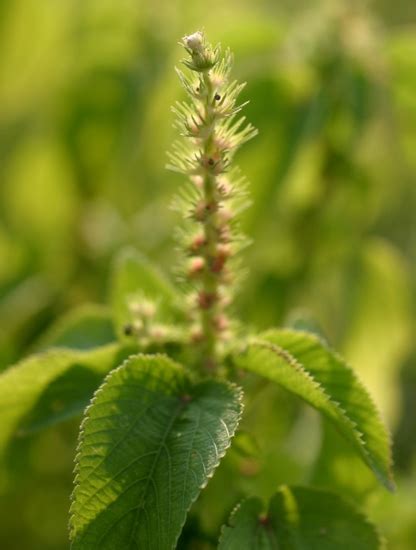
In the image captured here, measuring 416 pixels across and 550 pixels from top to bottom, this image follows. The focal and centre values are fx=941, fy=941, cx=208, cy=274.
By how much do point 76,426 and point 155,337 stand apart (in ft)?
1.57

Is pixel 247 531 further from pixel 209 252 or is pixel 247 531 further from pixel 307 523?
pixel 209 252

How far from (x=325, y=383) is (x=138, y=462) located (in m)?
0.18

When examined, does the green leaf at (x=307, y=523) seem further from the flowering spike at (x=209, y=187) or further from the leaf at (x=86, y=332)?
the leaf at (x=86, y=332)

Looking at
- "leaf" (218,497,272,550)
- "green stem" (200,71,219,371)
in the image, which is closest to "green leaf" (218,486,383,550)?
"leaf" (218,497,272,550)

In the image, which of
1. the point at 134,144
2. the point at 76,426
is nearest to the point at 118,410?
the point at 76,426

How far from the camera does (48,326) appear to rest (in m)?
1.64

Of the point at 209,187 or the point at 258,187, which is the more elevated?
the point at 258,187

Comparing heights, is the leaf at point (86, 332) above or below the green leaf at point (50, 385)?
above

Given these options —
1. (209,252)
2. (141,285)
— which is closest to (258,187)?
(141,285)

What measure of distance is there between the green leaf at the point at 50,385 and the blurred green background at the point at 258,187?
27cm

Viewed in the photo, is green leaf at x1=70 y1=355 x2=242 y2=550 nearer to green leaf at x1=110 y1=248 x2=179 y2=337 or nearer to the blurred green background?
green leaf at x1=110 y1=248 x2=179 y2=337

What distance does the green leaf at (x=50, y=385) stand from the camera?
0.89m

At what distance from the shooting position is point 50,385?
905 millimetres

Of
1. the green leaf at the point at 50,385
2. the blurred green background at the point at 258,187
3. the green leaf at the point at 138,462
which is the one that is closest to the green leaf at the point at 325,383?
the green leaf at the point at 138,462
